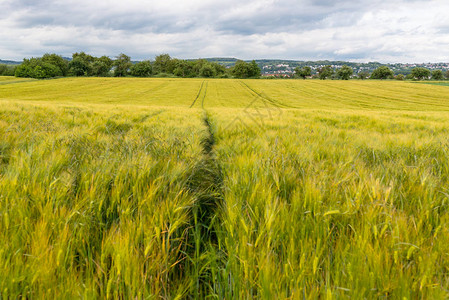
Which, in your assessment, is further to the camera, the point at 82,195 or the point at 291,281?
the point at 82,195

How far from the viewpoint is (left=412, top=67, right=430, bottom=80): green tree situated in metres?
99.5

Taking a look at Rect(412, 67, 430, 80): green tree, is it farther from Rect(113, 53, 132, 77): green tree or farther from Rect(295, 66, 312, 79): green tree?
Rect(113, 53, 132, 77): green tree

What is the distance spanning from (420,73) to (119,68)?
141268 millimetres

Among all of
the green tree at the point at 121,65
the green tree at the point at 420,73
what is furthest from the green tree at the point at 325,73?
the green tree at the point at 121,65

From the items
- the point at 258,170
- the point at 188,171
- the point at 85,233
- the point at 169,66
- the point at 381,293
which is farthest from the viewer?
the point at 169,66

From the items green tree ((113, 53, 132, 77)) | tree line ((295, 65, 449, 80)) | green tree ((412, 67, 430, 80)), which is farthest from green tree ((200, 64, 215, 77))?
green tree ((412, 67, 430, 80))

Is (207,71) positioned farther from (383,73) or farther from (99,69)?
(383,73)

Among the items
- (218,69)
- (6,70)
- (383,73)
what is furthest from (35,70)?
(383,73)

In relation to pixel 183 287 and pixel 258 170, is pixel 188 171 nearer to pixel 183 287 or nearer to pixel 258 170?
pixel 258 170

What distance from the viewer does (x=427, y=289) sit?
2.33ft

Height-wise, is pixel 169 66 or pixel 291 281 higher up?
pixel 169 66

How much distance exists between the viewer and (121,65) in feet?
333

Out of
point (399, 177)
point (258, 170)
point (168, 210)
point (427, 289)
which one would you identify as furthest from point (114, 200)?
point (399, 177)

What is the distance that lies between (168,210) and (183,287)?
13.0 inches
